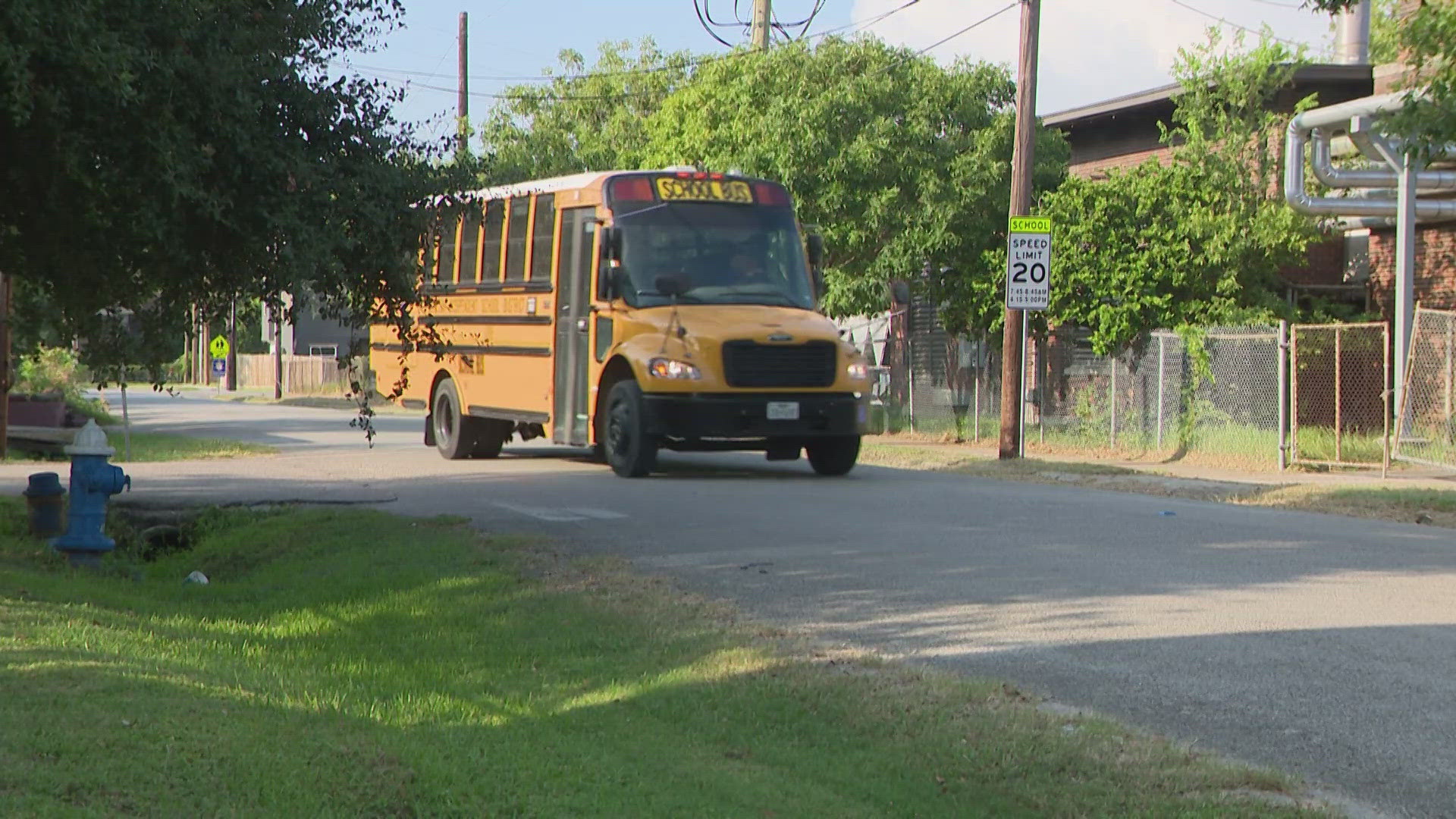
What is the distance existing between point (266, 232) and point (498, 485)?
5795 millimetres

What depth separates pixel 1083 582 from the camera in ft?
32.2

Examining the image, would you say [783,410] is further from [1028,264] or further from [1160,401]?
[1160,401]

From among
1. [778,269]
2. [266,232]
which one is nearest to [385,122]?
[266,232]

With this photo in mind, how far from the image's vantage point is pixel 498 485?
55.2 feet

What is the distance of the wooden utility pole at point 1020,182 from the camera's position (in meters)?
22.3

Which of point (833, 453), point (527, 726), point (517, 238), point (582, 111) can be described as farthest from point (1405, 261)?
point (582, 111)

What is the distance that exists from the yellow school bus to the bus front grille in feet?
0.05

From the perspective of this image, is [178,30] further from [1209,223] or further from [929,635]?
[1209,223]

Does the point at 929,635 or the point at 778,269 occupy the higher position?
the point at 778,269

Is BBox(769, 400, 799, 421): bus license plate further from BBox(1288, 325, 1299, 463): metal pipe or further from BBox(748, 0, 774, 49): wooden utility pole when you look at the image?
BBox(748, 0, 774, 49): wooden utility pole

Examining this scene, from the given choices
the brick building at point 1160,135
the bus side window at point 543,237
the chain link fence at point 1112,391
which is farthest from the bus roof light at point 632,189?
the brick building at point 1160,135

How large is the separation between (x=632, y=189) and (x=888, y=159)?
41.3 ft

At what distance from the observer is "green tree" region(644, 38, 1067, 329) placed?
29406 mm

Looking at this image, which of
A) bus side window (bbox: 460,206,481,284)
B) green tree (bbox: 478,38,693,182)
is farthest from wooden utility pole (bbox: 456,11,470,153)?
bus side window (bbox: 460,206,481,284)
